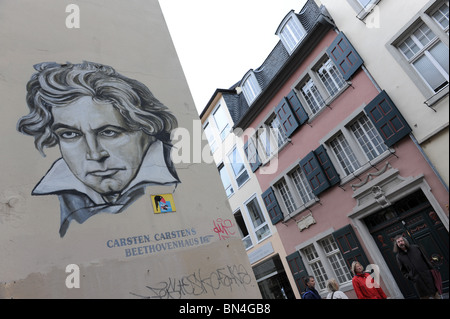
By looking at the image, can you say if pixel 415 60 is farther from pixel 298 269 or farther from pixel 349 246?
pixel 298 269

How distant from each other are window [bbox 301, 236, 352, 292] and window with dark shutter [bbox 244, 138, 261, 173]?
14.9ft

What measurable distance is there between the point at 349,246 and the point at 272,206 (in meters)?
4.25

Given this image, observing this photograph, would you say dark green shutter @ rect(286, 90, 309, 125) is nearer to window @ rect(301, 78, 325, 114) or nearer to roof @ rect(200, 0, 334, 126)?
window @ rect(301, 78, 325, 114)

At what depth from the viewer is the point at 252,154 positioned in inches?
649

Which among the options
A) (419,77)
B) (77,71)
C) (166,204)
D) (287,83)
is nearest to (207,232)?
(166,204)

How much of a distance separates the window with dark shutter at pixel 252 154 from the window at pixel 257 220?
1673 millimetres

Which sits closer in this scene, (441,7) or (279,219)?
(441,7)

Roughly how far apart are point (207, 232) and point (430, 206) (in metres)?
6.05

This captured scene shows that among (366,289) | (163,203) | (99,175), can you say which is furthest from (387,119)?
(99,175)

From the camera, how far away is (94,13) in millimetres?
8836

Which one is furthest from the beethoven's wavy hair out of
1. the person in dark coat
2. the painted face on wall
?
the person in dark coat

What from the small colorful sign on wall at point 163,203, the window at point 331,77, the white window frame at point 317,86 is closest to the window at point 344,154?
the white window frame at point 317,86

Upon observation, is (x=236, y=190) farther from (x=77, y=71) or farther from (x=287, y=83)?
(x=77, y=71)

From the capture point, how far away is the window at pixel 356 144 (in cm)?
1062
